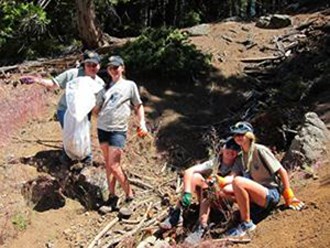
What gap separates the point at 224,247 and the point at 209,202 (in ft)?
1.96

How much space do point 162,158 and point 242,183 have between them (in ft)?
12.7

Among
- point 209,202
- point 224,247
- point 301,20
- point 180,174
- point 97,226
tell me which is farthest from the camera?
point 301,20

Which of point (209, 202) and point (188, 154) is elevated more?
point (209, 202)

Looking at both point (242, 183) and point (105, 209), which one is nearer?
point (242, 183)

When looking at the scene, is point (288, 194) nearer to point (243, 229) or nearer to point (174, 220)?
point (243, 229)

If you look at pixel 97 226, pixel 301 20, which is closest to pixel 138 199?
pixel 97 226

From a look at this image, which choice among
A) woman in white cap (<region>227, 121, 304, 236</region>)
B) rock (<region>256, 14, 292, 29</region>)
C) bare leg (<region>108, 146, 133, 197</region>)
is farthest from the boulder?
rock (<region>256, 14, 292, 29</region>)

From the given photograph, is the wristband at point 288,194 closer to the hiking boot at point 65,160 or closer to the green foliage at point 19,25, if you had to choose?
the hiking boot at point 65,160

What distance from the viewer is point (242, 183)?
6109 mm

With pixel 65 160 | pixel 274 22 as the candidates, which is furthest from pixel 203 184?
pixel 274 22

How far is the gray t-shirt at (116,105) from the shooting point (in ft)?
24.0

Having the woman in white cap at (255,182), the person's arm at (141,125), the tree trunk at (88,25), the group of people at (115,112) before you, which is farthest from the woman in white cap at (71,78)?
A: the tree trunk at (88,25)

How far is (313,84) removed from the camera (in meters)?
10.5

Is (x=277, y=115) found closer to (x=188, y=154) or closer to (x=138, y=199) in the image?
(x=188, y=154)
